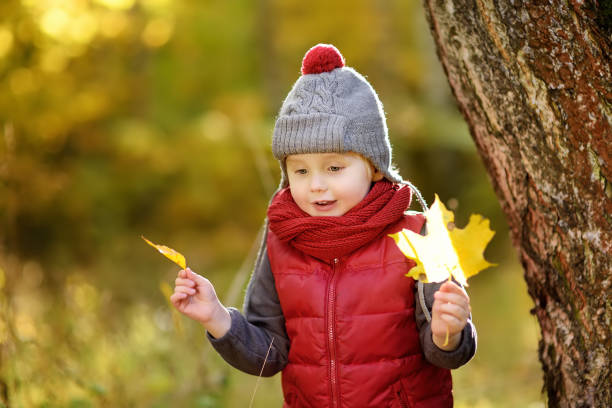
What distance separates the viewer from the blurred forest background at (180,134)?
674cm

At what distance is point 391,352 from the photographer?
1.89 m

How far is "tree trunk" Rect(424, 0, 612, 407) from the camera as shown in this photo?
177 cm

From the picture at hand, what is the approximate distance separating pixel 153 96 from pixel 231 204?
77.3 inches

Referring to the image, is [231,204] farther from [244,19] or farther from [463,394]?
[463,394]

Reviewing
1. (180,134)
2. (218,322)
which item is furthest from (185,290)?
(180,134)

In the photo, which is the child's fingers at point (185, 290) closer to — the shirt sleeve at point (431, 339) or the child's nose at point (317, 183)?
the child's nose at point (317, 183)

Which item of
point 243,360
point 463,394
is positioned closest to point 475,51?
point 243,360

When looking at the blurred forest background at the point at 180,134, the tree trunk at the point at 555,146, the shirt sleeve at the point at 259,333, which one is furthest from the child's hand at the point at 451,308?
the blurred forest background at the point at 180,134

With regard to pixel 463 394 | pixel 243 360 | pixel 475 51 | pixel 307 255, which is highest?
pixel 475 51

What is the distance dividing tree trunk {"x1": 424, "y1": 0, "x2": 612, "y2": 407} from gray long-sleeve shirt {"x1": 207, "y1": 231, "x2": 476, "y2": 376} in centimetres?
32

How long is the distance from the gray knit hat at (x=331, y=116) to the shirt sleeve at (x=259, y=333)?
15.4 inches

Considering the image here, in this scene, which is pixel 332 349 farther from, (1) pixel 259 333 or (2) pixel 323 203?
(2) pixel 323 203

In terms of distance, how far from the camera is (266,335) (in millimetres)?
2090

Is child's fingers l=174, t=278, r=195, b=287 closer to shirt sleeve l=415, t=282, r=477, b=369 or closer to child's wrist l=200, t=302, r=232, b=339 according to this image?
child's wrist l=200, t=302, r=232, b=339
